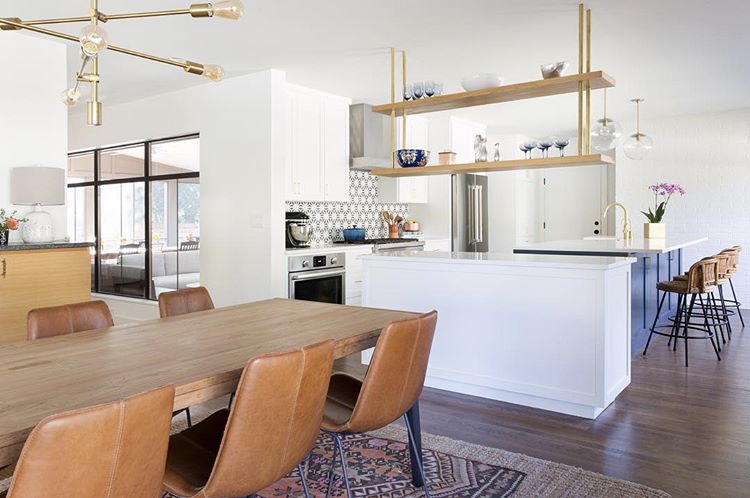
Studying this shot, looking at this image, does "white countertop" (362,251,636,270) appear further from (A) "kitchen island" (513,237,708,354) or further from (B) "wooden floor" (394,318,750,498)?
(B) "wooden floor" (394,318,750,498)

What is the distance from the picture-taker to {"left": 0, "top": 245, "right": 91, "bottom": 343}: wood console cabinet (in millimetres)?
3602

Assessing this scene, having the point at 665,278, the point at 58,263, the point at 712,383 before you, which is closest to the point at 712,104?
the point at 665,278

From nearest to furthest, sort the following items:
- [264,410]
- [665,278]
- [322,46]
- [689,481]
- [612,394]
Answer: [264,410]
[689,481]
[612,394]
[322,46]
[665,278]

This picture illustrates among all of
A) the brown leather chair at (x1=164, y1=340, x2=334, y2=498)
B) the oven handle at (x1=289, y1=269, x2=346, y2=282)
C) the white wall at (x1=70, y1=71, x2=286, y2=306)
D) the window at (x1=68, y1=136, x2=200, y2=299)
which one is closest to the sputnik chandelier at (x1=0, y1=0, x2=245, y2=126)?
the brown leather chair at (x1=164, y1=340, x2=334, y2=498)

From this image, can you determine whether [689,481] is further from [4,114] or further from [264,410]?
[4,114]

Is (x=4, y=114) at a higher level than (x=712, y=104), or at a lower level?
lower

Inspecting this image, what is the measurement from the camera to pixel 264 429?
1.54m

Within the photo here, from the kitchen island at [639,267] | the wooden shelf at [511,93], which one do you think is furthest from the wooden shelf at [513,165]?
the kitchen island at [639,267]

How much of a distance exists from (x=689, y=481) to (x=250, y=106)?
426 centimetres

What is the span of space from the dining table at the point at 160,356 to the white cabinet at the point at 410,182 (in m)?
4.21

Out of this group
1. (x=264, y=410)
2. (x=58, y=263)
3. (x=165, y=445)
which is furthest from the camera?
(x=58, y=263)

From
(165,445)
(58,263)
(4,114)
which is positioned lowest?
(165,445)

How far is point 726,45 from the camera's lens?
14.2 ft

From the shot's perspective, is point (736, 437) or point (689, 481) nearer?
point (689, 481)
